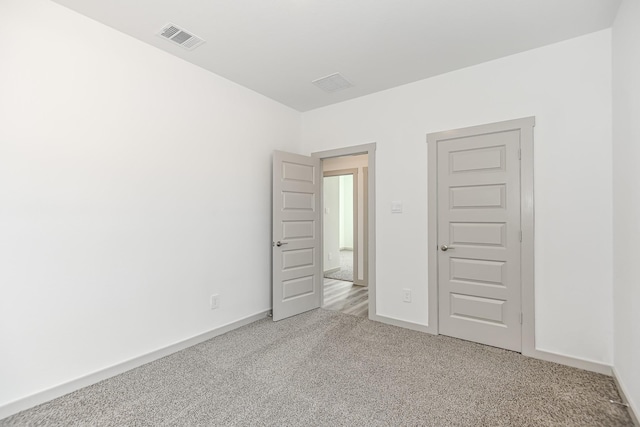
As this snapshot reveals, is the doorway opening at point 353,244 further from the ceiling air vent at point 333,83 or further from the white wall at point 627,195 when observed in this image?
the white wall at point 627,195

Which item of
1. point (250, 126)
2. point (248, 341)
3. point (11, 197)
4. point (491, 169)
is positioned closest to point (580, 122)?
point (491, 169)

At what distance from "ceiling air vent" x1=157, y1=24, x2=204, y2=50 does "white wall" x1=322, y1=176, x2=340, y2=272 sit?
425 cm

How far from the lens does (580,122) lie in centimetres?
243

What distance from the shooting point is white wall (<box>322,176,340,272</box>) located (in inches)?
262

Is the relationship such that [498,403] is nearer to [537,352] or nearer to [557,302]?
[537,352]

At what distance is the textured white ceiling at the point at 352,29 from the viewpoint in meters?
2.10

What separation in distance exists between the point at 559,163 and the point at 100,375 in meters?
4.08

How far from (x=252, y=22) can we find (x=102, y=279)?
2311 mm

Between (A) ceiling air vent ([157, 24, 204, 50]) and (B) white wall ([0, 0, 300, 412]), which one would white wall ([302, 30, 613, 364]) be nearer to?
(B) white wall ([0, 0, 300, 412])

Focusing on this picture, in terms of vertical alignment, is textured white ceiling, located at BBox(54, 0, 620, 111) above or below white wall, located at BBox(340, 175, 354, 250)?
above

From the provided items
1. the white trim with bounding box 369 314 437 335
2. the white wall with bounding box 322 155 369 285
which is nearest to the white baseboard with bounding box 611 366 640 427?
the white trim with bounding box 369 314 437 335

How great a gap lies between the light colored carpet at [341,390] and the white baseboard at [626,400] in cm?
4

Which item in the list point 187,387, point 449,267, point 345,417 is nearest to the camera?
point 345,417

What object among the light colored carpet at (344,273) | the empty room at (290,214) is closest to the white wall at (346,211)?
the light colored carpet at (344,273)
